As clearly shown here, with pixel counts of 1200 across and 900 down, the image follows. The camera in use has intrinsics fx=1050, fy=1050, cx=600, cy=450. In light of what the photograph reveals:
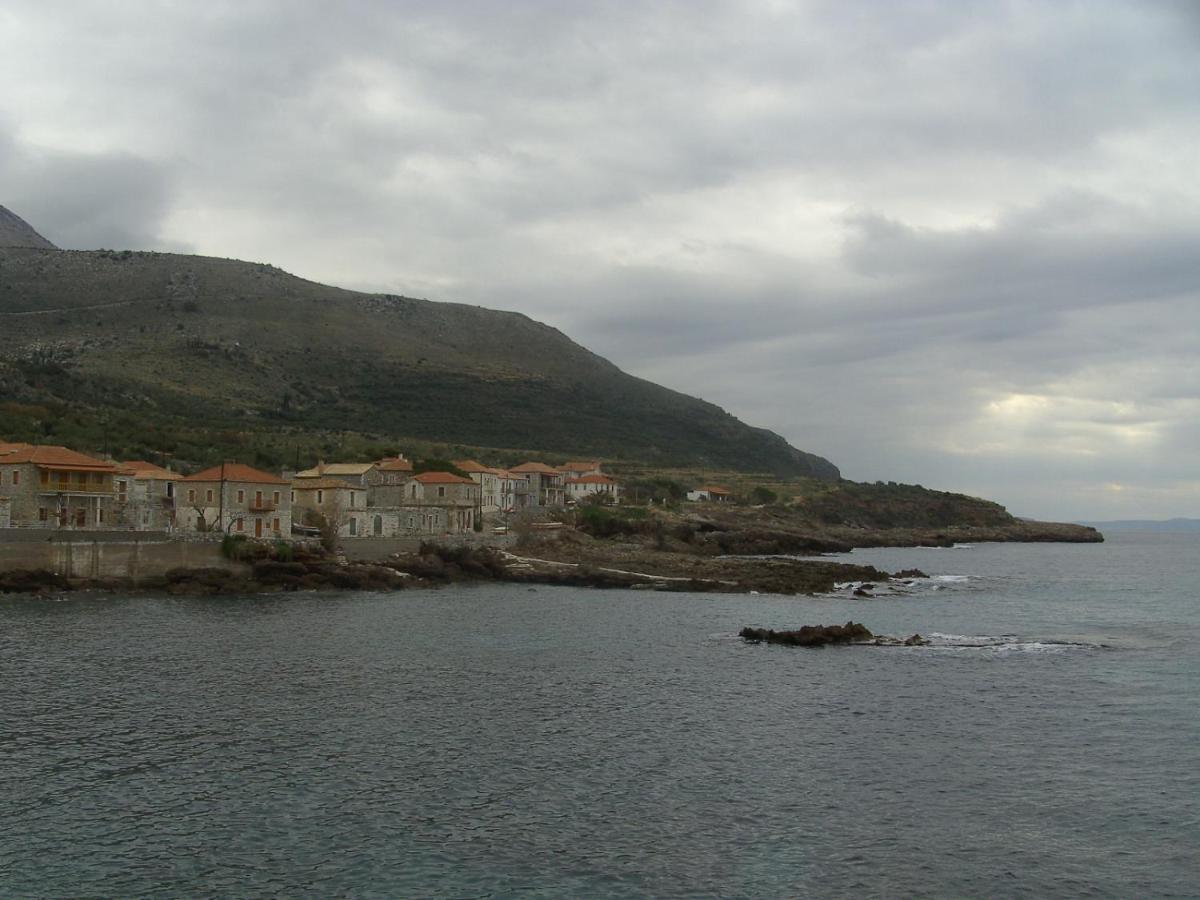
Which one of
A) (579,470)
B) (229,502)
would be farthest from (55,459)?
(579,470)

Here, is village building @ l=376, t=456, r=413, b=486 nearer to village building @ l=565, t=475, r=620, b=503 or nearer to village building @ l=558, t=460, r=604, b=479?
village building @ l=565, t=475, r=620, b=503

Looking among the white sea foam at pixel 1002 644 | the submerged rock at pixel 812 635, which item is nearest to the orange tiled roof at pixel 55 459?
the submerged rock at pixel 812 635

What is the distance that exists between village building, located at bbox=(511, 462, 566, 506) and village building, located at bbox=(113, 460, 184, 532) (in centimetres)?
4162

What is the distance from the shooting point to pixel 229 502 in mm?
58469

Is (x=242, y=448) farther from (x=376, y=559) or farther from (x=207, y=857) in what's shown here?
(x=207, y=857)

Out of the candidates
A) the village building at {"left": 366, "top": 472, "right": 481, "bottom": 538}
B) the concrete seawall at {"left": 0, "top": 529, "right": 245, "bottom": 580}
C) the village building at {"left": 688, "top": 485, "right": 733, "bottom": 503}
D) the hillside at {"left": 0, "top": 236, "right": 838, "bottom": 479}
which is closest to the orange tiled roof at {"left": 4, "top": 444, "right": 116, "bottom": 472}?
the concrete seawall at {"left": 0, "top": 529, "right": 245, "bottom": 580}

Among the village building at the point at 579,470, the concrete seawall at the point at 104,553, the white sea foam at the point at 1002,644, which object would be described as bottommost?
the white sea foam at the point at 1002,644

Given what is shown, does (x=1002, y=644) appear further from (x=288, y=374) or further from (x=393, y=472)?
(x=288, y=374)

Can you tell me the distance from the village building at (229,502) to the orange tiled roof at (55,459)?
436cm

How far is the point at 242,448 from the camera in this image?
84375mm

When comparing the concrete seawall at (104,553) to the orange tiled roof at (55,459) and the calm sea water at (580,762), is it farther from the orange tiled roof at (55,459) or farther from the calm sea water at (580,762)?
the calm sea water at (580,762)

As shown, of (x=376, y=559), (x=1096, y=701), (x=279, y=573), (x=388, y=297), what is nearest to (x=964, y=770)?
(x=1096, y=701)

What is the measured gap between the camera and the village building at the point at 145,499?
6062cm

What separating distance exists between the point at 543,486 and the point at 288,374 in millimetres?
45843
